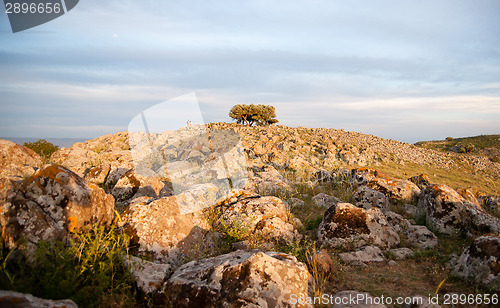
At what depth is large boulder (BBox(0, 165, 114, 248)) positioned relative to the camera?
4125 mm

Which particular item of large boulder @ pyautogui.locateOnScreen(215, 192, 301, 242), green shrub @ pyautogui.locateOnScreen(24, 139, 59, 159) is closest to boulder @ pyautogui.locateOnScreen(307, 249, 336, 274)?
large boulder @ pyautogui.locateOnScreen(215, 192, 301, 242)

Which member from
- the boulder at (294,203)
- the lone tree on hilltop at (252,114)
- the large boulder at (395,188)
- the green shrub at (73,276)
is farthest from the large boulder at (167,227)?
the lone tree on hilltop at (252,114)

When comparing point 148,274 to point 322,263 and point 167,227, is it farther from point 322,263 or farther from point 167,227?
point 322,263

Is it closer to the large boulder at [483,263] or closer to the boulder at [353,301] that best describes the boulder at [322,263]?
the boulder at [353,301]

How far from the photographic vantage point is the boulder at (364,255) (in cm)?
621

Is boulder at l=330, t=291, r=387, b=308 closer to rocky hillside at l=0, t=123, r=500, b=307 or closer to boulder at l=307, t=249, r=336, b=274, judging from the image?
rocky hillside at l=0, t=123, r=500, b=307

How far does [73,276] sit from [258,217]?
14.8 feet

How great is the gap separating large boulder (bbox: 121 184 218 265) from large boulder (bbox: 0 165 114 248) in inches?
24.8

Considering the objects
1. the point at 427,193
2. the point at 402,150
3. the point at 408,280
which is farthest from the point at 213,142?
the point at 402,150

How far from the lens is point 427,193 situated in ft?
29.1

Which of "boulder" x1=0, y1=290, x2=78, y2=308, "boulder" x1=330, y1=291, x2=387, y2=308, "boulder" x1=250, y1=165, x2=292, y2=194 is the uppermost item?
"boulder" x1=0, y1=290, x2=78, y2=308

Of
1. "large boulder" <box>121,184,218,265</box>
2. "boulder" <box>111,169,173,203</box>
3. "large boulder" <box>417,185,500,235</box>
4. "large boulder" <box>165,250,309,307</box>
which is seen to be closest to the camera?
"large boulder" <box>165,250,309,307</box>

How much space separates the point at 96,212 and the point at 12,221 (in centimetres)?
121

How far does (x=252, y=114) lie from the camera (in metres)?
50.4
